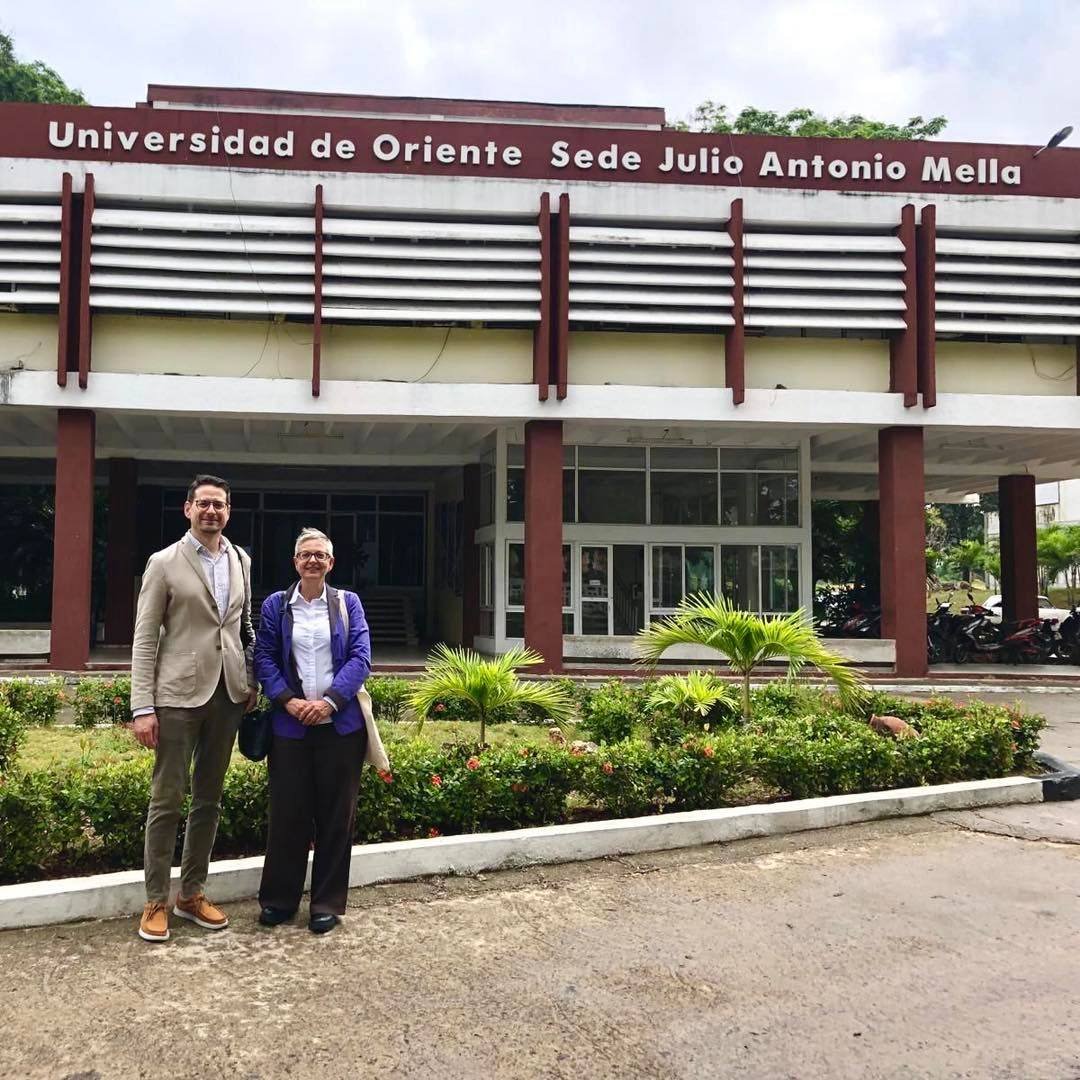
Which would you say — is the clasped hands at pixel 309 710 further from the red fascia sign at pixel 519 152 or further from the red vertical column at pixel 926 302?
the red vertical column at pixel 926 302

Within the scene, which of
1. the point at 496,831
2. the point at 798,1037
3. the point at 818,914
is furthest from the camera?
the point at 496,831

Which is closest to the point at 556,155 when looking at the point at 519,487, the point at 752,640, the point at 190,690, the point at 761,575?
the point at 519,487

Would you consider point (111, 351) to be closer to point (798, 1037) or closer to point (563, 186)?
point (563, 186)

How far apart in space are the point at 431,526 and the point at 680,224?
37.2 ft

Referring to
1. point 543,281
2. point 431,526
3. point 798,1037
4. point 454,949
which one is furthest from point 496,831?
point 431,526

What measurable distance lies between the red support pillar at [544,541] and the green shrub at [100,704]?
6.39 meters

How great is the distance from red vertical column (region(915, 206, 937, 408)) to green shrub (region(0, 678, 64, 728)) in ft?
41.1

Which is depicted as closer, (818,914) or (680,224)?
(818,914)

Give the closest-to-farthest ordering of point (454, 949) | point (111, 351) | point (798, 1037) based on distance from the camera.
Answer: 1. point (798, 1037)
2. point (454, 949)
3. point (111, 351)

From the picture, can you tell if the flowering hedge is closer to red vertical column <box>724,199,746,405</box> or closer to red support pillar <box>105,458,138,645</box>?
red vertical column <box>724,199,746,405</box>

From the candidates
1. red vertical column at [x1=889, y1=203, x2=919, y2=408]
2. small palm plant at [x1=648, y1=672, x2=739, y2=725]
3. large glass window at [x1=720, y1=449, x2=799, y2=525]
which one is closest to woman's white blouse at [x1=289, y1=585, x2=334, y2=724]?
small palm plant at [x1=648, y1=672, x2=739, y2=725]

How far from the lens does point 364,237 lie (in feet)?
48.5

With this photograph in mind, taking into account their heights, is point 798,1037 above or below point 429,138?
below

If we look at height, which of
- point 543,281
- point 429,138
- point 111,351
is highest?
point 429,138
